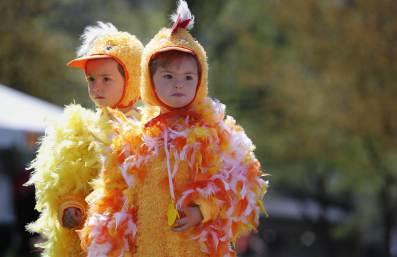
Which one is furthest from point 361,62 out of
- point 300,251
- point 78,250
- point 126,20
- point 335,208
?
point 300,251

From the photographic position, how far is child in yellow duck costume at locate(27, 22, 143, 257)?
4.09 m

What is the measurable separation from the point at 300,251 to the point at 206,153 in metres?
22.7

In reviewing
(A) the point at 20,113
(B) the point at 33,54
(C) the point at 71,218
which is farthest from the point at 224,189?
(B) the point at 33,54

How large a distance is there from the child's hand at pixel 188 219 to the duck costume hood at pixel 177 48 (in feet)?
1.66

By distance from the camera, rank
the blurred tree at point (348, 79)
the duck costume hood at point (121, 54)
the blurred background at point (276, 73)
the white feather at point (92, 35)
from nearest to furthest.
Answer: the duck costume hood at point (121, 54) → the white feather at point (92, 35) → the blurred tree at point (348, 79) → the blurred background at point (276, 73)

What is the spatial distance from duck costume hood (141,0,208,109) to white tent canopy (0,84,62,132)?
358 cm

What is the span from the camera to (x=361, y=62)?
1117 centimetres

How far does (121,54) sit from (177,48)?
67 cm

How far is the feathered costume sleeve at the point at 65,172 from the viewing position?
4.11 meters

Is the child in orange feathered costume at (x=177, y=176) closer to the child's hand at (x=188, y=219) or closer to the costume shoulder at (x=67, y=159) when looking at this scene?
the child's hand at (x=188, y=219)

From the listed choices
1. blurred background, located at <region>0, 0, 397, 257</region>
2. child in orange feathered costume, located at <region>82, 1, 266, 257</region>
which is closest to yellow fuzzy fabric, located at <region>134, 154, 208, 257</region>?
child in orange feathered costume, located at <region>82, 1, 266, 257</region>

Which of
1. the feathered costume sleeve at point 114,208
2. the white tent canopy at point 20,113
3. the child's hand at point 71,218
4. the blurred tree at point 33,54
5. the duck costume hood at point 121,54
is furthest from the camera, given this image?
the blurred tree at point 33,54

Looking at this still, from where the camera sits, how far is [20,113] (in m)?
7.92

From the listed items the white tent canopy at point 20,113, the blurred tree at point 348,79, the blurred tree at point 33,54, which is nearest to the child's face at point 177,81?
the white tent canopy at point 20,113
